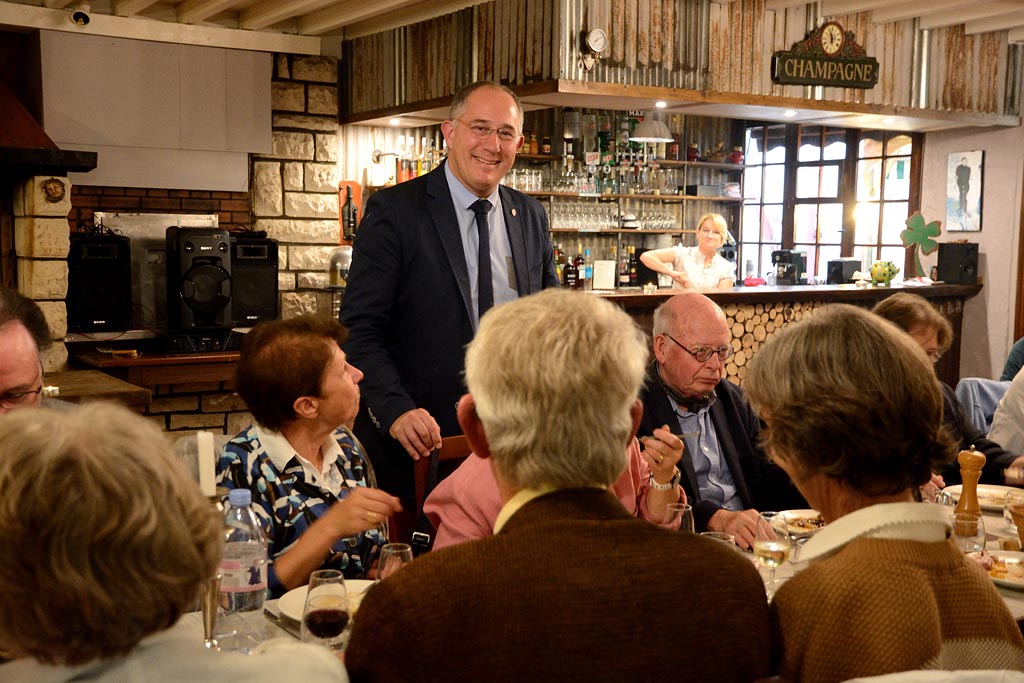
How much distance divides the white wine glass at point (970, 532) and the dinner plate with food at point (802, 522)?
1.04 feet

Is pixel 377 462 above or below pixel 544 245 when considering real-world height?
below

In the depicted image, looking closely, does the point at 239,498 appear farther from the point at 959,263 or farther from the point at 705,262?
the point at 959,263

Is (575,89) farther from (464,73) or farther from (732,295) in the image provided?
(732,295)

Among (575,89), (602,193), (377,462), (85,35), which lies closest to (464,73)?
(575,89)

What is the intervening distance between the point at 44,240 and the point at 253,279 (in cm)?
143

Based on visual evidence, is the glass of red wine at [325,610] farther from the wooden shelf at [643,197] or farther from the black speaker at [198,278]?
the wooden shelf at [643,197]

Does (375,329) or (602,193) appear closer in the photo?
(375,329)

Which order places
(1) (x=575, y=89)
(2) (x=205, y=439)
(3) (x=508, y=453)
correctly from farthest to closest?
(1) (x=575, y=89) → (2) (x=205, y=439) → (3) (x=508, y=453)

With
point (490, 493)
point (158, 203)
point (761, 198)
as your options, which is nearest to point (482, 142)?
point (490, 493)

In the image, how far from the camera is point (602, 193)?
33.2ft

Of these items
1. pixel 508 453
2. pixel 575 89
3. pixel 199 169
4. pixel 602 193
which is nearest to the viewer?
pixel 508 453

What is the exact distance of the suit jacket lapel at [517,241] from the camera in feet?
11.0

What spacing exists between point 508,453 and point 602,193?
8.90m

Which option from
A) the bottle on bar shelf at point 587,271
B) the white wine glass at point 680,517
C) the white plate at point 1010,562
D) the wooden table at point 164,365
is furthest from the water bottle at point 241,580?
the bottle on bar shelf at point 587,271
